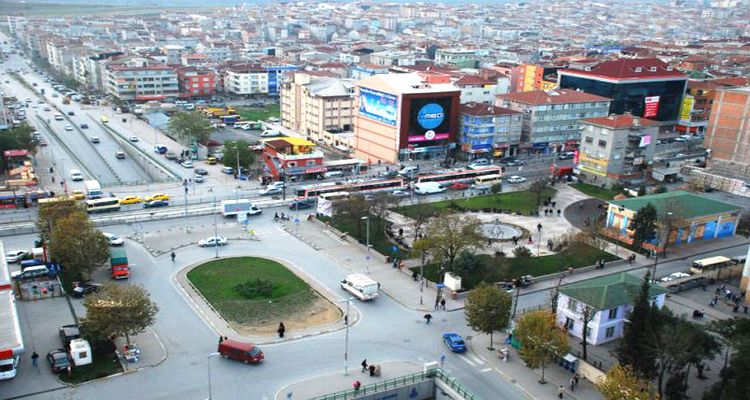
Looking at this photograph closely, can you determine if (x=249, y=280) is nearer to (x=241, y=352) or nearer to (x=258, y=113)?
(x=241, y=352)

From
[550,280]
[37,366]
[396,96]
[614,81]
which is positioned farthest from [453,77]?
[37,366]

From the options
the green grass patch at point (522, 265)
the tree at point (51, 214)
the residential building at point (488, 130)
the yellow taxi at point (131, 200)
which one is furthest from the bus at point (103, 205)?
the residential building at point (488, 130)

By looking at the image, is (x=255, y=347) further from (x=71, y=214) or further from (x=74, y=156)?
(x=74, y=156)

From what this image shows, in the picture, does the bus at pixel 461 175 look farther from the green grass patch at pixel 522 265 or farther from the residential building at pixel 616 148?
the green grass patch at pixel 522 265

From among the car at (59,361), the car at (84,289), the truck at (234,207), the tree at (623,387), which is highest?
the tree at (623,387)

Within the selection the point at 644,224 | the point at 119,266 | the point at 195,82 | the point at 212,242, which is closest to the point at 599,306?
the point at 644,224

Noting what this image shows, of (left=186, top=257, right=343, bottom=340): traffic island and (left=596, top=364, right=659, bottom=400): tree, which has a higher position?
(left=596, top=364, right=659, bottom=400): tree

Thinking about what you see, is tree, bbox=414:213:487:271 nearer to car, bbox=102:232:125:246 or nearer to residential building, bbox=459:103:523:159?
car, bbox=102:232:125:246

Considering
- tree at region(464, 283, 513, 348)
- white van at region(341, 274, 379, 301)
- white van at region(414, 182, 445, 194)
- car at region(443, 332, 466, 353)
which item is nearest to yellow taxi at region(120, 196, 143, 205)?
white van at region(414, 182, 445, 194)
